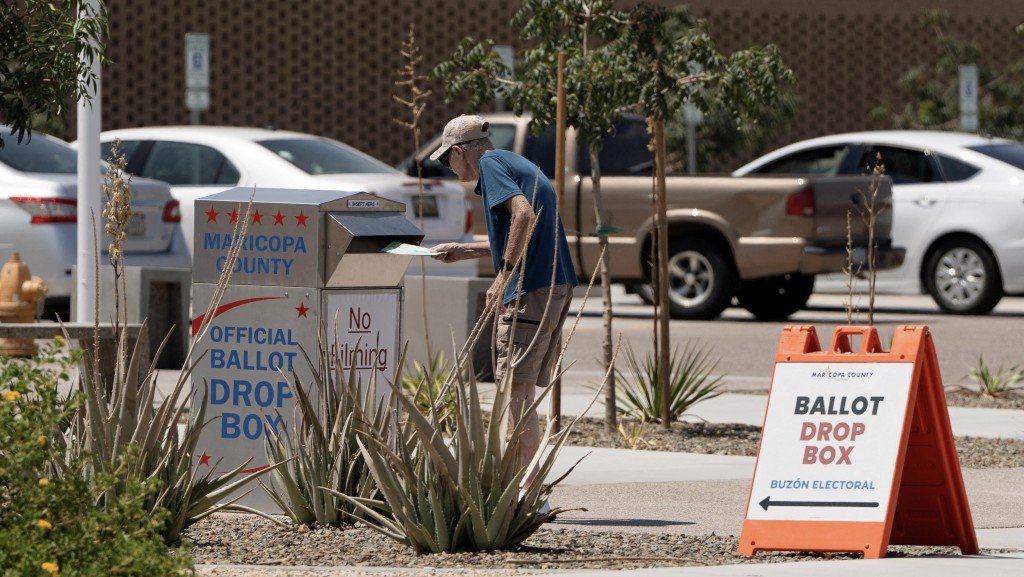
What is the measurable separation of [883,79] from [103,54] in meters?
27.2

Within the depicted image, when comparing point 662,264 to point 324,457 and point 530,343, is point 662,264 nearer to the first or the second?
point 530,343

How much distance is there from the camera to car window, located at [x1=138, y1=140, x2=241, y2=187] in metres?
15.4

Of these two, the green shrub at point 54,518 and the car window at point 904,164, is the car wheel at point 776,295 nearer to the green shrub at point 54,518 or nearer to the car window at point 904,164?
the car window at point 904,164

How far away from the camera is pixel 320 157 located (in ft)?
A: 51.0

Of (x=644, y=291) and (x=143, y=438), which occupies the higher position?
(x=143, y=438)

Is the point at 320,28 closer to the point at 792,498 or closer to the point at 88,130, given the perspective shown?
the point at 88,130

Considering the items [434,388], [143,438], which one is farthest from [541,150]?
[143,438]

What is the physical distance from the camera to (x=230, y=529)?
6.96m

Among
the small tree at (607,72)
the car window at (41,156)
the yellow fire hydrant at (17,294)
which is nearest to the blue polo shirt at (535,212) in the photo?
the small tree at (607,72)

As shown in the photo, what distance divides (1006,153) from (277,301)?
12.5 m

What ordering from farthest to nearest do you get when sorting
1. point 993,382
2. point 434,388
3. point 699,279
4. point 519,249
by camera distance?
point 699,279
point 993,382
point 434,388
point 519,249

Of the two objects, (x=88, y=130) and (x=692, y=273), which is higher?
(x=88, y=130)

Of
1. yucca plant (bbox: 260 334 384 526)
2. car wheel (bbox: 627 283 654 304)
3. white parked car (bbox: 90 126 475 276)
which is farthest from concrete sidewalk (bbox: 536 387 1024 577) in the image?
car wheel (bbox: 627 283 654 304)

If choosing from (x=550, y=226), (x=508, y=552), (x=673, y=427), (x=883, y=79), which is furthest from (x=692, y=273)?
(x=883, y=79)
